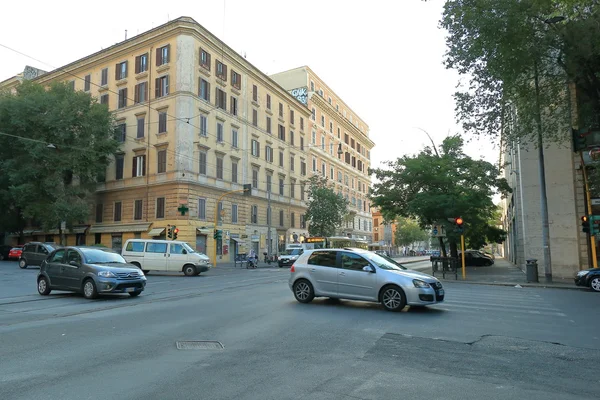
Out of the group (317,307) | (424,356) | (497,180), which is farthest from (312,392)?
(497,180)

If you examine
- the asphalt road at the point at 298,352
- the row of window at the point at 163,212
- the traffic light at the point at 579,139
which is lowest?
the asphalt road at the point at 298,352

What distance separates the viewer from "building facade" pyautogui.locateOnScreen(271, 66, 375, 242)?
6116 cm

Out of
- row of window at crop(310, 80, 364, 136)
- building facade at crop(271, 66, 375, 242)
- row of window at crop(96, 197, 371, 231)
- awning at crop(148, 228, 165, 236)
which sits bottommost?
awning at crop(148, 228, 165, 236)

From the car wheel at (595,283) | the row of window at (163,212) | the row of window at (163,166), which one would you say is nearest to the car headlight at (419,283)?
the car wheel at (595,283)

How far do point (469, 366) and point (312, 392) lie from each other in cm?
242

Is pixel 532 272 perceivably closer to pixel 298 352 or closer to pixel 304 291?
pixel 304 291

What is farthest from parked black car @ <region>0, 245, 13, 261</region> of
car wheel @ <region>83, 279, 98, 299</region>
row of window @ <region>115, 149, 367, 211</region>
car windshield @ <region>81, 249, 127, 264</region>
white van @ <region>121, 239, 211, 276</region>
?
car wheel @ <region>83, 279, 98, 299</region>

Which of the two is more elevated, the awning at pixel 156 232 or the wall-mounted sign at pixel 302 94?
the wall-mounted sign at pixel 302 94

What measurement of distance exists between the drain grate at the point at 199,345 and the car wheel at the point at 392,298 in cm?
486

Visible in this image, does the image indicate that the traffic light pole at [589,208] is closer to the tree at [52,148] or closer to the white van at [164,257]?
the white van at [164,257]

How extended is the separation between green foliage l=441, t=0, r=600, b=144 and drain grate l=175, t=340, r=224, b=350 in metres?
12.8

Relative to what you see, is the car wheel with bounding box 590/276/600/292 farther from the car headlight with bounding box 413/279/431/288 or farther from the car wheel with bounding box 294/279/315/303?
the car wheel with bounding box 294/279/315/303

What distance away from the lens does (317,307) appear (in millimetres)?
11344

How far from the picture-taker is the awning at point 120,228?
38.8 metres
